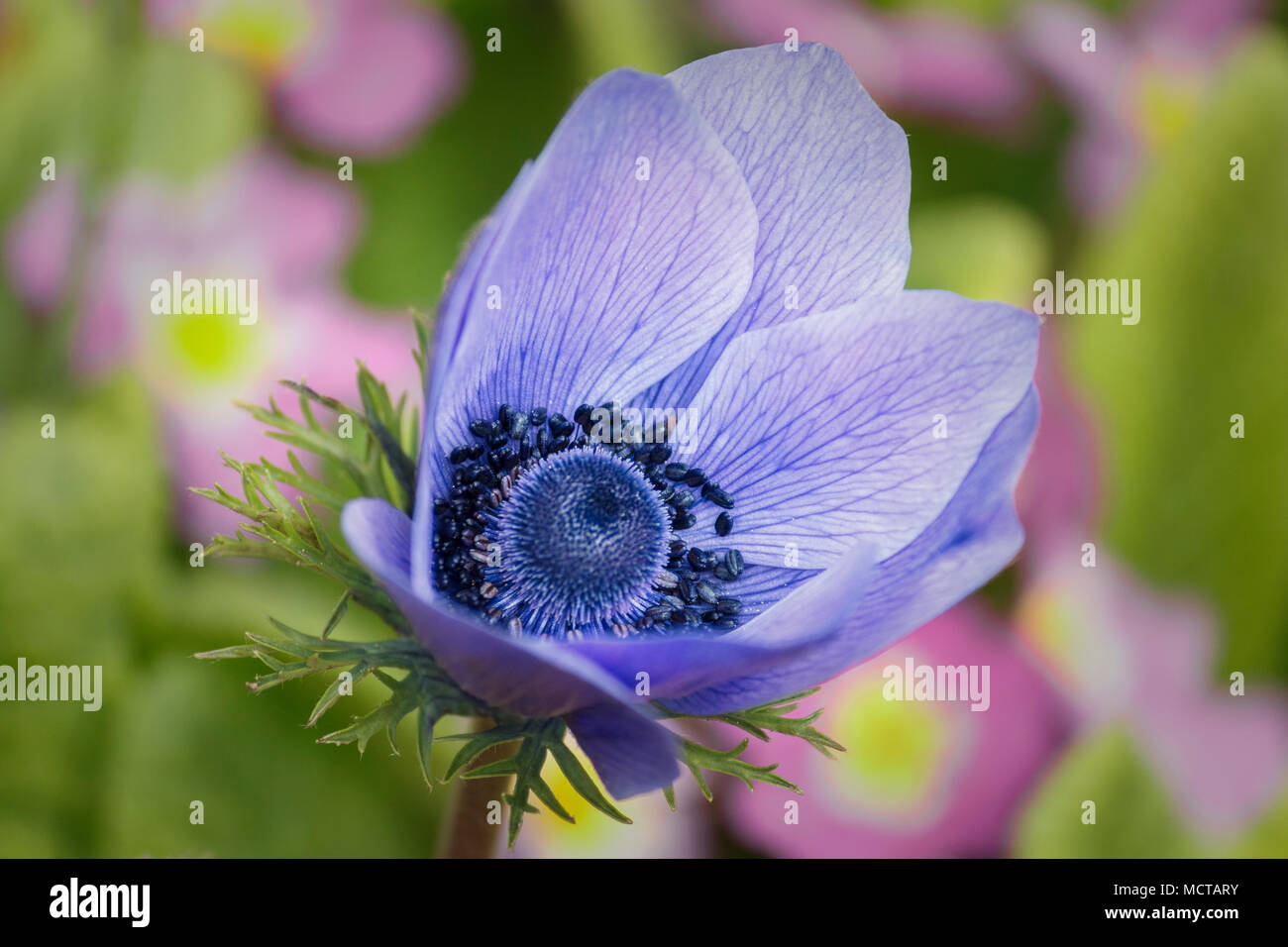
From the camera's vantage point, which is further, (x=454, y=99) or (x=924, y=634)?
(x=454, y=99)

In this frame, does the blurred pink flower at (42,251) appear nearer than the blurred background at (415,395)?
No

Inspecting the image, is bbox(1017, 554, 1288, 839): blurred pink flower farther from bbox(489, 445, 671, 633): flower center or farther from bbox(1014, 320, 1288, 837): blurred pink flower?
bbox(489, 445, 671, 633): flower center

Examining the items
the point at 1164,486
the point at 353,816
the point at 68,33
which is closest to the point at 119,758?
the point at 353,816

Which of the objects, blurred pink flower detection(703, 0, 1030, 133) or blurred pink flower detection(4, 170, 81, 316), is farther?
blurred pink flower detection(703, 0, 1030, 133)

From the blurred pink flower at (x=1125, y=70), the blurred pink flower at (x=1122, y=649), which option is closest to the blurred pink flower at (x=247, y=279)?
the blurred pink flower at (x=1122, y=649)

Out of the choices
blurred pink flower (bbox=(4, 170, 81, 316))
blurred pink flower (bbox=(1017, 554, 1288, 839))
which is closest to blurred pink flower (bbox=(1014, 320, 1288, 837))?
blurred pink flower (bbox=(1017, 554, 1288, 839))

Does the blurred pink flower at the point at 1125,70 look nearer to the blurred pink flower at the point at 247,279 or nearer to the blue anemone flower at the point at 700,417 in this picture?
the blurred pink flower at the point at 247,279

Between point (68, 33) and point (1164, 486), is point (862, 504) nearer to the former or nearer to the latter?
point (1164, 486)
